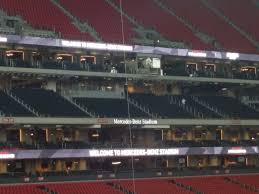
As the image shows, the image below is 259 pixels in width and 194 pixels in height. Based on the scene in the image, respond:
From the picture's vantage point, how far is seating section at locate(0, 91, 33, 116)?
44906mm

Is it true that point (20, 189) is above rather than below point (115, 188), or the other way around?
above

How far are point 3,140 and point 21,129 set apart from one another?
142 cm

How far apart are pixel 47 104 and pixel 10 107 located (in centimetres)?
318

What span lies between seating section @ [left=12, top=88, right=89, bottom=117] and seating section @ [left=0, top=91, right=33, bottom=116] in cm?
114

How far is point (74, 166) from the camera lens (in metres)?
49.9

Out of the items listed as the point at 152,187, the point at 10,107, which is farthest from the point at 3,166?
the point at 152,187

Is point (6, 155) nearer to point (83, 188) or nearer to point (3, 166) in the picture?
point (3, 166)

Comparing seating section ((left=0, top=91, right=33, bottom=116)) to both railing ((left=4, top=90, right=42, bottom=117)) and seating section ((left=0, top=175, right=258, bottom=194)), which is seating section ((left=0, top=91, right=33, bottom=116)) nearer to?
railing ((left=4, top=90, right=42, bottom=117))

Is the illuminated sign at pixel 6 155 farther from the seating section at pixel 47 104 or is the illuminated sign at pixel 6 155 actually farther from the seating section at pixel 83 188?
the seating section at pixel 47 104

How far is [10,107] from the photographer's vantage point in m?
45.8

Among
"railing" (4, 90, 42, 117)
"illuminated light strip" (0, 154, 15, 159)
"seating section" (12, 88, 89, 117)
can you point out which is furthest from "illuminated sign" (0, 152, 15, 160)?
"seating section" (12, 88, 89, 117)

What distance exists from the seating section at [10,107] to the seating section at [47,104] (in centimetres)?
114

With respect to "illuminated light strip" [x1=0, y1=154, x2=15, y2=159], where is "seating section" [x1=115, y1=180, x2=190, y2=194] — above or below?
below

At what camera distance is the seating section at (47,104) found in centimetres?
4750
